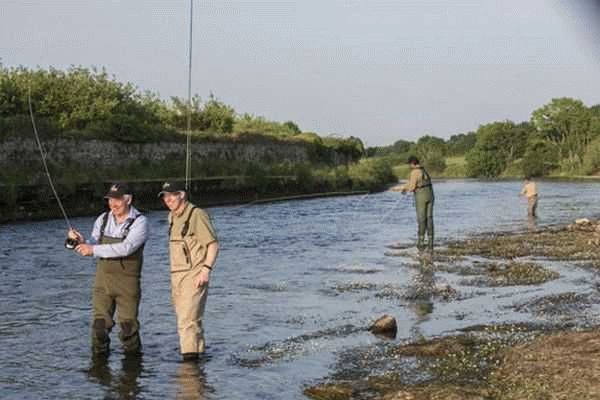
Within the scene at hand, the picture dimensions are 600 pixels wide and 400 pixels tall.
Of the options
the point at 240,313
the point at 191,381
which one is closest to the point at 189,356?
the point at 191,381

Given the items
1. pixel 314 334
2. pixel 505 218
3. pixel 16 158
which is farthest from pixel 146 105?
pixel 314 334

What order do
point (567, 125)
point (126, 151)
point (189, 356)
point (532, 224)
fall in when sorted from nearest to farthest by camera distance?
point (189, 356)
point (532, 224)
point (126, 151)
point (567, 125)

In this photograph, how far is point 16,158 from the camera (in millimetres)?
33531

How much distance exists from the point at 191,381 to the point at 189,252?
1.33 metres

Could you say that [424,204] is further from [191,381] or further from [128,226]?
[191,381]

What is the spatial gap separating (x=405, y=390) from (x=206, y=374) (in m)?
2.24

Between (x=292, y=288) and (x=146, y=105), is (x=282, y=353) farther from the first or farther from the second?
(x=146, y=105)

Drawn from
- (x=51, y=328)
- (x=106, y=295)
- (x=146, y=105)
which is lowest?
(x=51, y=328)

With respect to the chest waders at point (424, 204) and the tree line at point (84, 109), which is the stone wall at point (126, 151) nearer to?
the tree line at point (84, 109)

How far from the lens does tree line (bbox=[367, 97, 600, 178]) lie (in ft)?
367

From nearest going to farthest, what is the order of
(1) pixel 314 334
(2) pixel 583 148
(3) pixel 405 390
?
(3) pixel 405 390 → (1) pixel 314 334 → (2) pixel 583 148

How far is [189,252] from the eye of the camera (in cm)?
861

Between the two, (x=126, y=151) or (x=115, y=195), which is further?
(x=126, y=151)

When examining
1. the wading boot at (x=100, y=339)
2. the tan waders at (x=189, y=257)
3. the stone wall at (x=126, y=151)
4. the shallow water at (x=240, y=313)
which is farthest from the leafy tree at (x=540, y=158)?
the tan waders at (x=189, y=257)
